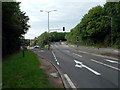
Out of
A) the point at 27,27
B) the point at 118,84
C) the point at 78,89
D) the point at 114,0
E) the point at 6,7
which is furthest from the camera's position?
the point at 114,0

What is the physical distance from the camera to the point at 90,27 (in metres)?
46.0

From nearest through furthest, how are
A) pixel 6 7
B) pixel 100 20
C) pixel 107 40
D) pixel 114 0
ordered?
pixel 6 7
pixel 114 0
pixel 107 40
pixel 100 20

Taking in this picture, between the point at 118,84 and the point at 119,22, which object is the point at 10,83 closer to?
the point at 118,84

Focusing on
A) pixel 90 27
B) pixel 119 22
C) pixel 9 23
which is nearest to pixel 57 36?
pixel 90 27

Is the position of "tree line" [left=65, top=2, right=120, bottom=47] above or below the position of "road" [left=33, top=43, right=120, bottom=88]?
above

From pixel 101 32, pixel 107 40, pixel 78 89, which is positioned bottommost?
pixel 78 89

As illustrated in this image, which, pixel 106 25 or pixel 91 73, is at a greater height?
pixel 106 25

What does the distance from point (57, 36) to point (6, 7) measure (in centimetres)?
14556

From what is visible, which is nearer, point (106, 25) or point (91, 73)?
point (91, 73)

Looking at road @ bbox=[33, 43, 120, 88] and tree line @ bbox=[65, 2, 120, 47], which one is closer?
road @ bbox=[33, 43, 120, 88]

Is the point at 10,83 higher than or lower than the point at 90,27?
lower

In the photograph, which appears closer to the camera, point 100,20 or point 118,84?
point 118,84

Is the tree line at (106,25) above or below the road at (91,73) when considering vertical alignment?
above

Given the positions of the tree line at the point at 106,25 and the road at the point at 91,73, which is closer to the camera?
the road at the point at 91,73
